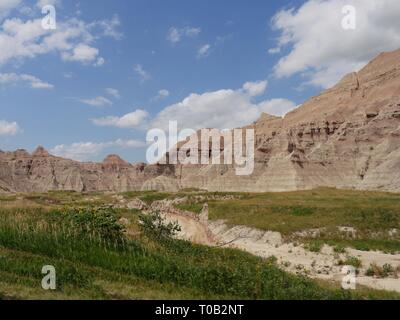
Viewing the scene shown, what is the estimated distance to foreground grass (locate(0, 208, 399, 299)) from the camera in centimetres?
1172

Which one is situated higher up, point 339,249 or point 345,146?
point 345,146

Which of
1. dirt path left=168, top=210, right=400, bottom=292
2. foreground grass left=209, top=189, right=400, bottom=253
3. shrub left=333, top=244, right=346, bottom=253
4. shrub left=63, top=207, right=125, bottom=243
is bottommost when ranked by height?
dirt path left=168, top=210, right=400, bottom=292

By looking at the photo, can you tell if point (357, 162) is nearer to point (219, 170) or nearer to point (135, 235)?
point (219, 170)

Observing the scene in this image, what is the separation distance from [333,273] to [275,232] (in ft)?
46.0

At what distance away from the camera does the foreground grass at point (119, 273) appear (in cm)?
1172

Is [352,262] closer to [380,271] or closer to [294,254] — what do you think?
[380,271]

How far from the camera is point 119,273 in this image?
45.5ft

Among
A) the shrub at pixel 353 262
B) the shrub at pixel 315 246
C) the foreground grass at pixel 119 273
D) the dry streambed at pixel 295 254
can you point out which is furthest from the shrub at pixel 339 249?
the foreground grass at pixel 119 273

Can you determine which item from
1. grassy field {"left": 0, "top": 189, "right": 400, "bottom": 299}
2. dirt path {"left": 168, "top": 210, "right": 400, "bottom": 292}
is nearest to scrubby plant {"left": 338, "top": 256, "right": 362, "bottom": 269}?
dirt path {"left": 168, "top": 210, "right": 400, "bottom": 292}

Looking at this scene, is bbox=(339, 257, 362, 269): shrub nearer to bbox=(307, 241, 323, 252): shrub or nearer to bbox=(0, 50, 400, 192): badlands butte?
bbox=(307, 241, 323, 252): shrub

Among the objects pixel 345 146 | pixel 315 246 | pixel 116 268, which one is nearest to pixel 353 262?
pixel 315 246

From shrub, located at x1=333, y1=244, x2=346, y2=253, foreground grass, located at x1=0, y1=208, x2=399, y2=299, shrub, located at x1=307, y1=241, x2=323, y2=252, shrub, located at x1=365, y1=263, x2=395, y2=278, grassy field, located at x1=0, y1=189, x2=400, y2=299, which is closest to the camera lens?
foreground grass, located at x1=0, y1=208, x2=399, y2=299

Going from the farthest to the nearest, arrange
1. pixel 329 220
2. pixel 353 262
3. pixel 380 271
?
pixel 329 220, pixel 353 262, pixel 380 271

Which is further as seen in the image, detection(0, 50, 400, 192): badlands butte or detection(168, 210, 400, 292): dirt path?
detection(0, 50, 400, 192): badlands butte
